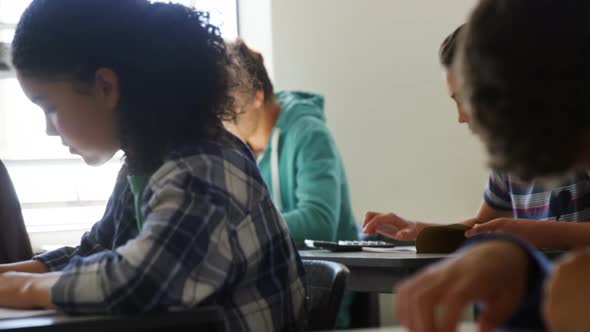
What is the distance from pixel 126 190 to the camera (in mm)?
1550

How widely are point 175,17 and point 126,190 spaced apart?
31cm

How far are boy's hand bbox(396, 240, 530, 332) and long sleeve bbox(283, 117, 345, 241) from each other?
242 centimetres

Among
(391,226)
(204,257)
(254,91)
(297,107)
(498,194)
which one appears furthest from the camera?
(297,107)

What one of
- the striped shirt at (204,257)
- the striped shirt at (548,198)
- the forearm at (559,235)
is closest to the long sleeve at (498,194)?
the striped shirt at (548,198)

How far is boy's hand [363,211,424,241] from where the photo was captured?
92.4 inches

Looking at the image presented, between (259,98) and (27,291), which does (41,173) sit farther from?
(27,291)

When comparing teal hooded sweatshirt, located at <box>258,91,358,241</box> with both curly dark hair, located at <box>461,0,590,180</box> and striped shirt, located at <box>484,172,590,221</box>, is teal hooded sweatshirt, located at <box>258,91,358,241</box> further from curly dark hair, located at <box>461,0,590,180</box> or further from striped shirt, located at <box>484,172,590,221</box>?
curly dark hair, located at <box>461,0,590,180</box>

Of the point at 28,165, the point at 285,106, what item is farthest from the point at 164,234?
the point at 28,165

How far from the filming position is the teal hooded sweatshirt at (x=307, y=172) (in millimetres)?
3090

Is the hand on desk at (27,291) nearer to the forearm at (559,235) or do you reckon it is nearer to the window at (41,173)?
the forearm at (559,235)

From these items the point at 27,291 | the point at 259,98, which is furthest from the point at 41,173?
the point at 27,291

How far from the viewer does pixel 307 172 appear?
3.20 metres

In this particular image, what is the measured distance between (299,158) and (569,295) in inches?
106

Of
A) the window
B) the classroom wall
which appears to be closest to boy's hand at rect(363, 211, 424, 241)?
the classroom wall
